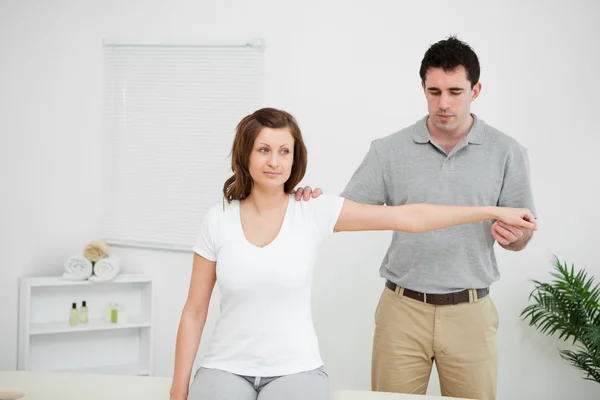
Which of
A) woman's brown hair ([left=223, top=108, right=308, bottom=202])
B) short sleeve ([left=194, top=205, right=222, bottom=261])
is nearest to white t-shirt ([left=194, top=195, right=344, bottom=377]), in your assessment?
short sleeve ([left=194, top=205, right=222, bottom=261])

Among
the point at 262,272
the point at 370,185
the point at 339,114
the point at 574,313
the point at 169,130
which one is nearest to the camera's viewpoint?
the point at 262,272

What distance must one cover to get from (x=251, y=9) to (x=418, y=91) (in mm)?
1010

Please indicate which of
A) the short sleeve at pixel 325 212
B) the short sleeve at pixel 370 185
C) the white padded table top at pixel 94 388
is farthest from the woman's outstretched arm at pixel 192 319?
the short sleeve at pixel 370 185

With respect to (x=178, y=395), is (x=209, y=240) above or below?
above

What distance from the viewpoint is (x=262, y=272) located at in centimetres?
195

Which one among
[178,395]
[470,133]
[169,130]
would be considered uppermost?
[169,130]

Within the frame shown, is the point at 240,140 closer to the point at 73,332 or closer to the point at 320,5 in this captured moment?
the point at 320,5

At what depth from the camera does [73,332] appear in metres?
4.03

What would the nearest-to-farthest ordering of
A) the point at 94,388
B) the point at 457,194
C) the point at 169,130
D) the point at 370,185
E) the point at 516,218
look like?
1. the point at 516,218
2. the point at 94,388
3. the point at 457,194
4. the point at 370,185
5. the point at 169,130

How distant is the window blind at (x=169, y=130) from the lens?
3.89 m

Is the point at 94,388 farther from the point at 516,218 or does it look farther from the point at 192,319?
the point at 516,218

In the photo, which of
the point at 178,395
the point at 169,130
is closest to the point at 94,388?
the point at 178,395

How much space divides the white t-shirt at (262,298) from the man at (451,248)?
0.54m

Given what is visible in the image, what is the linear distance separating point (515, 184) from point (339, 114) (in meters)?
1.47
